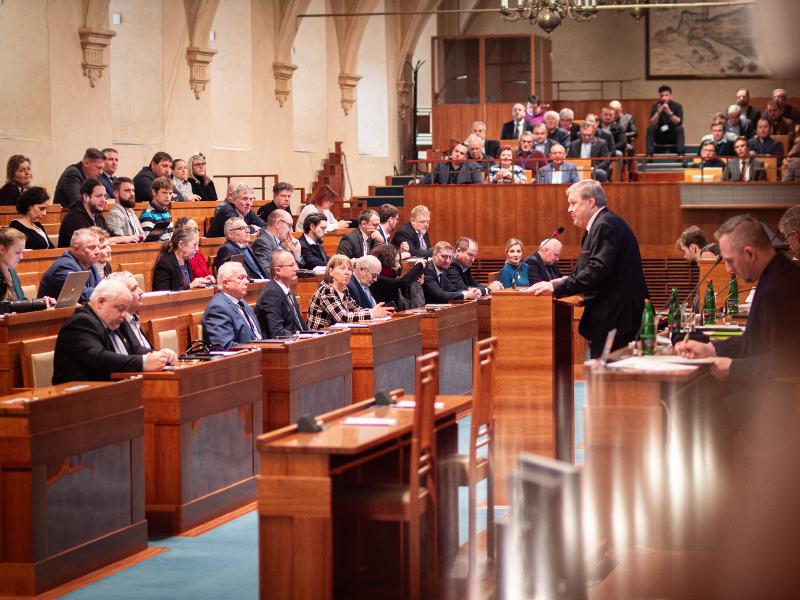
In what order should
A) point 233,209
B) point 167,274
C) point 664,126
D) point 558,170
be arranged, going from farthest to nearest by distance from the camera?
point 664,126
point 558,170
point 233,209
point 167,274

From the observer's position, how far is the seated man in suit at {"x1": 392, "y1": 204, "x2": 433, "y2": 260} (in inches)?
435

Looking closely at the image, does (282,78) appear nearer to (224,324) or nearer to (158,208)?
(158,208)

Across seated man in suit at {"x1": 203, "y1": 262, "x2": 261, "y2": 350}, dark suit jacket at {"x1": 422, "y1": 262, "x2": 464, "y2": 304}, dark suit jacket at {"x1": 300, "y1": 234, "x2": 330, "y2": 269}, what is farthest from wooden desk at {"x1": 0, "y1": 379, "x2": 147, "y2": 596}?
dark suit jacket at {"x1": 300, "y1": 234, "x2": 330, "y2": 269}

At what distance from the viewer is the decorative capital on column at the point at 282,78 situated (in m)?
17.0

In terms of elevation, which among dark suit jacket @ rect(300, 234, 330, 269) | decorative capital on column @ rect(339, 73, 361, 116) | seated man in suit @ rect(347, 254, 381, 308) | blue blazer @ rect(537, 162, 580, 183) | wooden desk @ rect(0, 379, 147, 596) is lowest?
wooden desk @ rect(0, 379, 147, 596)

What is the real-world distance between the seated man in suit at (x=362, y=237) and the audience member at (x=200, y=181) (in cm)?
215

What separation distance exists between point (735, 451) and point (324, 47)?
14.9 metres

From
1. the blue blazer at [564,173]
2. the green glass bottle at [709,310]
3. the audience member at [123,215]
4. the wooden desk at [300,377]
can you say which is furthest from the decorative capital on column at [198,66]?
the green glass bottle at [709,310]

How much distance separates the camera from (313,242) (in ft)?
32.8

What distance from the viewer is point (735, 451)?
4.85 meters

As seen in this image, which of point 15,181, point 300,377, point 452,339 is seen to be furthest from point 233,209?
point 300,377

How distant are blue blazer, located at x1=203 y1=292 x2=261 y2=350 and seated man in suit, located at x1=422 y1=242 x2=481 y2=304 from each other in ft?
9.91

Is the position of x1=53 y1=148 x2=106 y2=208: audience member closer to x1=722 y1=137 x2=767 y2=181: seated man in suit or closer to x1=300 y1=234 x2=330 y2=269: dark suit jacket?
x1=300 y1=234 x2=330 y2=269: dark suit jacket

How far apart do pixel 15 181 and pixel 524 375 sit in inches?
214
